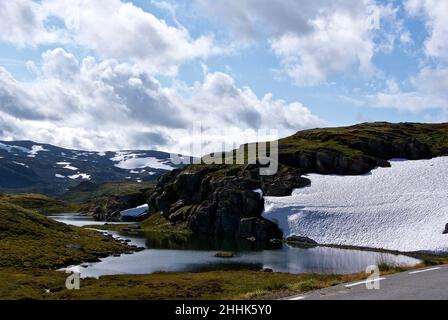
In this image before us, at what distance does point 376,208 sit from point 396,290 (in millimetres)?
109167

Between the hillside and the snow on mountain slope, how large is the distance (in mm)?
5652

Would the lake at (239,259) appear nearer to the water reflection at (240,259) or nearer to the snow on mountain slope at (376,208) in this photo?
the water reflection at (240,259)

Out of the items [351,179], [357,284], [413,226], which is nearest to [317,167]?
[351,179]

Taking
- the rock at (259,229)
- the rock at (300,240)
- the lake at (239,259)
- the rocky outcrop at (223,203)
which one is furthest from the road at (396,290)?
the rocky outcrop at (223,203)

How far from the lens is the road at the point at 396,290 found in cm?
2044

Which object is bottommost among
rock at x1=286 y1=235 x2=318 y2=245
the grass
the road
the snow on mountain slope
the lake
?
the grass

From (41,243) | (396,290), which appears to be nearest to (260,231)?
(41,243)

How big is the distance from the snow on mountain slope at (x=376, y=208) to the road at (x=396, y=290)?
80.5 m

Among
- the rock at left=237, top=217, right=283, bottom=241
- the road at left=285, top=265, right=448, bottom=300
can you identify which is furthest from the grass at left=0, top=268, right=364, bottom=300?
the rock at left=237, top=217, right=283, bottom=241

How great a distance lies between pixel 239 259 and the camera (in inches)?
3644

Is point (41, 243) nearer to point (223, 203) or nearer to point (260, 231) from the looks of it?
point (260, 231)

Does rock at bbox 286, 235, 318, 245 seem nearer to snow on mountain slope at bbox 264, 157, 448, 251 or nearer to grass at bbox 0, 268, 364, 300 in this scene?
snow on mountain slope at bbox 264, 157, 448, 251

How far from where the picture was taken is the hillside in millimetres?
143250

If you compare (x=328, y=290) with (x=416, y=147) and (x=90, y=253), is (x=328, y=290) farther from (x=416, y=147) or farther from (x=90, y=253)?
(x=416, y=147)
